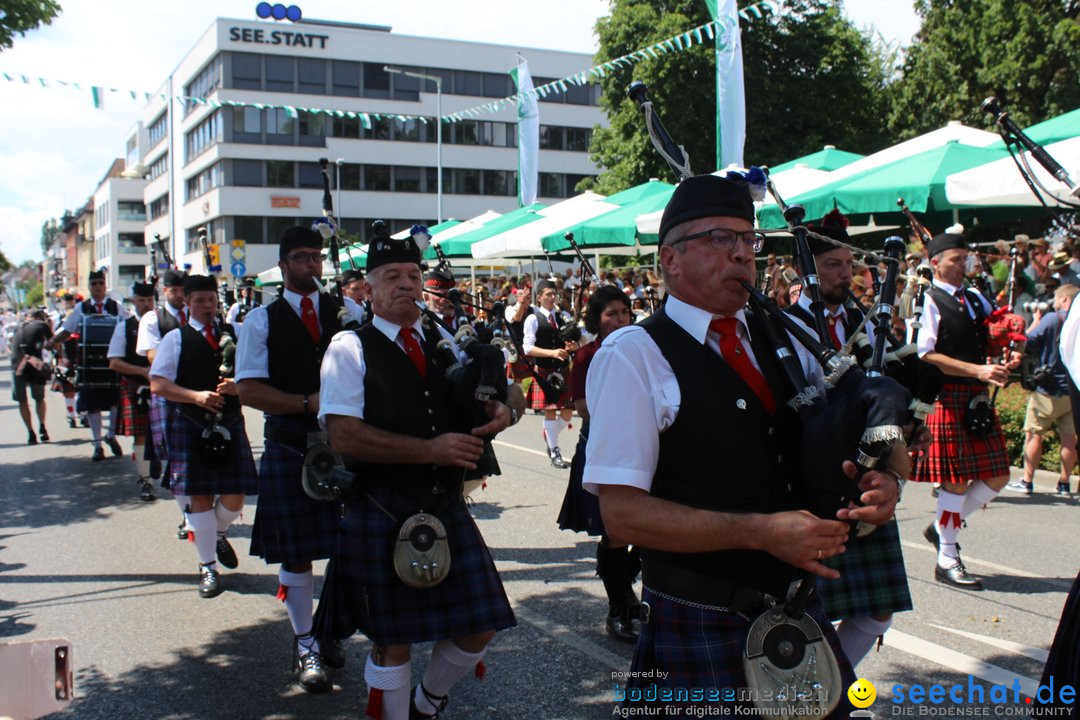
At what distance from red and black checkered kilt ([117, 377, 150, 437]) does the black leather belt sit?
6.98 meters

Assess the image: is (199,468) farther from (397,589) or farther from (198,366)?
(397,589)

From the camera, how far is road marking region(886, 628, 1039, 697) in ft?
12.8

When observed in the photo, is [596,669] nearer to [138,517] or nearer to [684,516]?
[684,516]

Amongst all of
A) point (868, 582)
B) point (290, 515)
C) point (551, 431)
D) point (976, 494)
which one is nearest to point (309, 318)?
point (290, 515)

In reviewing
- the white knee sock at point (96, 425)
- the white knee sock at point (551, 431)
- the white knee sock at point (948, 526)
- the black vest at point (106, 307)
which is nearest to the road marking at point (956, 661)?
the white knee sock at point (948, 526)

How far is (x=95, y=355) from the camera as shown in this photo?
33.6 feet

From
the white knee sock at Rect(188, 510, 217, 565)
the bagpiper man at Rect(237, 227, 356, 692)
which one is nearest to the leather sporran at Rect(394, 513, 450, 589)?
the bagpiper man at Rect(237, 227, 356, 692)

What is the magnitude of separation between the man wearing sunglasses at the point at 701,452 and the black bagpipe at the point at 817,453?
58 millimetres

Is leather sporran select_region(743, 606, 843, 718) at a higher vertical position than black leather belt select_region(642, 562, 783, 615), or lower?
lower

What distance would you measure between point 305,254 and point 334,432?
1.52 metres

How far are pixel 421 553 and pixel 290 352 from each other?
1551 millimetres

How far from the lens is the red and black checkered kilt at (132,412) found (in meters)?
8.30

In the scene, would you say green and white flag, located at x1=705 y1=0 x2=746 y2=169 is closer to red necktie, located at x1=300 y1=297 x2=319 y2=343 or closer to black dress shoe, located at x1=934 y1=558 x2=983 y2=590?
black dress shoe, located at x1=934 y1=558 x2=983 y2=590

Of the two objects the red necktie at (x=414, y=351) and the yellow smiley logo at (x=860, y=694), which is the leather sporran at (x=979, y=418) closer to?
the yellow smiley logo at (x=860, y=694)
